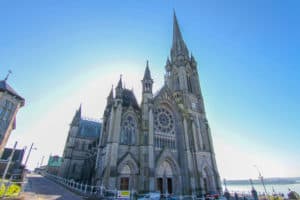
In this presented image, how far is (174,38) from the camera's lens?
52125 millimetres

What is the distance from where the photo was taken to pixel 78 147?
45375 millimetres

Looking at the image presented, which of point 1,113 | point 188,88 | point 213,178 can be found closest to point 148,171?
point 213,178

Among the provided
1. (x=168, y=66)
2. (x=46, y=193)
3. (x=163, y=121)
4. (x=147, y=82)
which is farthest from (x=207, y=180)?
(x=168, y=66)

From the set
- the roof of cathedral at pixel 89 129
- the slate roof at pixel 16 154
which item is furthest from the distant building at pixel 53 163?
the slate roof at pixel 16 154

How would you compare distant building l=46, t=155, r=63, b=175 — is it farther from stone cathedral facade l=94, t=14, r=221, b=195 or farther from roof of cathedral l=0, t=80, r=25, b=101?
roof of cathedral l=0, t=80, r=25, b=101

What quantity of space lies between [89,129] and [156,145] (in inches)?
1205

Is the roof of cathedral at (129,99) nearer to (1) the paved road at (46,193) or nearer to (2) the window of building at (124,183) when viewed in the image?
(2) the window of building at (124,183)

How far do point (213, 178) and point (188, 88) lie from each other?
2061cm

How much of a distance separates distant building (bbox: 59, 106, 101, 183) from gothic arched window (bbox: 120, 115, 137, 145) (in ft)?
47.5

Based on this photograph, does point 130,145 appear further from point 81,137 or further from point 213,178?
point 81,137

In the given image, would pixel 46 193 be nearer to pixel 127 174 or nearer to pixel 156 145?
pixel 127 174

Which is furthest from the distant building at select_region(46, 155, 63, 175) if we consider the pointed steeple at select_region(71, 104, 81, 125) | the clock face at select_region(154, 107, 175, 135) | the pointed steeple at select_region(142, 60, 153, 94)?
the pointed steeple at select_region(142, 60, 153, 94)

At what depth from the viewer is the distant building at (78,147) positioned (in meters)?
40.5

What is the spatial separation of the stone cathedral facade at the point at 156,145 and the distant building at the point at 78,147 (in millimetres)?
14828
